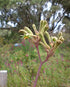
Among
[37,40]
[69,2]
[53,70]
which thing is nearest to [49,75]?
[53,70]

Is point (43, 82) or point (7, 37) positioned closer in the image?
point (43, 82)

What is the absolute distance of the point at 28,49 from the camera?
398 cm

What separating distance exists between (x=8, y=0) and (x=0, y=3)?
0.50 metres

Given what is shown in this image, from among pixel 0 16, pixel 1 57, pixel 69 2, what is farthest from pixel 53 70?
pixel 0 16

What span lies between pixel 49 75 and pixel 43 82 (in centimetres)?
37

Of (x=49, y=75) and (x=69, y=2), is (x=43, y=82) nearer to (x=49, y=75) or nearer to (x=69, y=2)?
(x=49, y=75)

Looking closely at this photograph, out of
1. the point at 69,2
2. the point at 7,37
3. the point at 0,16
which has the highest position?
the point at 69,2

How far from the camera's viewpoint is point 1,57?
352 centimetres

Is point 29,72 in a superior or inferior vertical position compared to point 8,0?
inferior

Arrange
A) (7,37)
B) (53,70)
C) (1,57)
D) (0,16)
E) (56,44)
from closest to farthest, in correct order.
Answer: (56,44)
(53,70)
(1,57)
(7,37)
(0,16)

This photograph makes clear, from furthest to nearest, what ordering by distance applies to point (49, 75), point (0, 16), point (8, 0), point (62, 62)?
point (8, 0) → point (0, 16) → point (62, 62) → point (49, 75)

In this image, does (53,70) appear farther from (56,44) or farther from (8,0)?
(8,0)

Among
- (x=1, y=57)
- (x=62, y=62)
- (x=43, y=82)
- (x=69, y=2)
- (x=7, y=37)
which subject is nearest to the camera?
(x=43, y=82)

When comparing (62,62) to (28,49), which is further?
(28,49)
